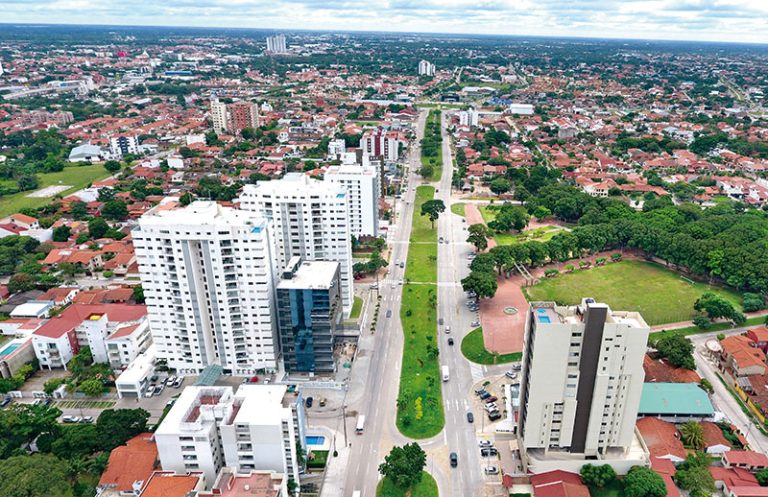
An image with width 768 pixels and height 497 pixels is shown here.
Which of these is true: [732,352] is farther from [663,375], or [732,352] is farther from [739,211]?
[739,211]

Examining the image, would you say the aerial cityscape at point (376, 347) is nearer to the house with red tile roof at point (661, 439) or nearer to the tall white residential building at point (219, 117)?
the house with red tile roof at point (661, 439)

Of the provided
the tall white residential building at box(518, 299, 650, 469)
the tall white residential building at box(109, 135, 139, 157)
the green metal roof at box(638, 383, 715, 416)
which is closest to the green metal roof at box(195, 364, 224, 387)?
the tall white residential building at box(518, 299, 650, 469)

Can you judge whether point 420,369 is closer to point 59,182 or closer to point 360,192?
point 360,192

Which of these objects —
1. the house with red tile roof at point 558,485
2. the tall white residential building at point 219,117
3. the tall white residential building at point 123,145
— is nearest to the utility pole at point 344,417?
the house with red tile roof at point 558,485

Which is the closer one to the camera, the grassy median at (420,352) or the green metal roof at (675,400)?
the green metal roof at (675,400)

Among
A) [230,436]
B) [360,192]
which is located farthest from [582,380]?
[360,192]
